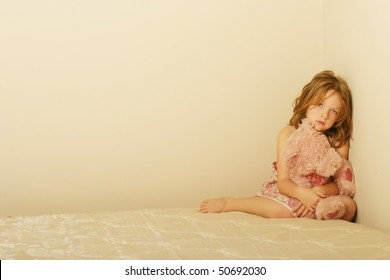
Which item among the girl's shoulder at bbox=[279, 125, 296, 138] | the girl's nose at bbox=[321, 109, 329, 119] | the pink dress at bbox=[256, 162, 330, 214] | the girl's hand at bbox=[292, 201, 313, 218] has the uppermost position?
the girl's nose at bbox=[321, 109, 329, 119]

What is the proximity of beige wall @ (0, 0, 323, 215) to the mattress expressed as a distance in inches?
16.9

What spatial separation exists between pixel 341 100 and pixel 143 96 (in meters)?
0.91

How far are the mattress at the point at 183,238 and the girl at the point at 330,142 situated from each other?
111mm

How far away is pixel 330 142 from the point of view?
203cm

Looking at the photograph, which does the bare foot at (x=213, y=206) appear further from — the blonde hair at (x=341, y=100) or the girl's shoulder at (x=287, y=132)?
the blonde hair at (x=341, y=100)

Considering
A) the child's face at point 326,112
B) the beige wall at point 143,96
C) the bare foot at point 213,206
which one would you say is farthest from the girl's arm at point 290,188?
the beige wall at point 143,96

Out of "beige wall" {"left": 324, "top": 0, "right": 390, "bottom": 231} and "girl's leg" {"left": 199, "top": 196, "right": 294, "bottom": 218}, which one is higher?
"beige wall" {"left": 324, "top": 0, "right": 390, "bottom": 231}

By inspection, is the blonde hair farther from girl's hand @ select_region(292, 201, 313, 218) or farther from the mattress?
the mattress

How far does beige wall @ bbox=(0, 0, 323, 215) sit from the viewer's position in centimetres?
224

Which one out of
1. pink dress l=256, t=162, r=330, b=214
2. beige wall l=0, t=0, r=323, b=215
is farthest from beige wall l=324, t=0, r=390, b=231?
beige wall l=0, t=0, r=323, b=215

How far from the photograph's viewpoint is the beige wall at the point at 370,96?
1.70 m
